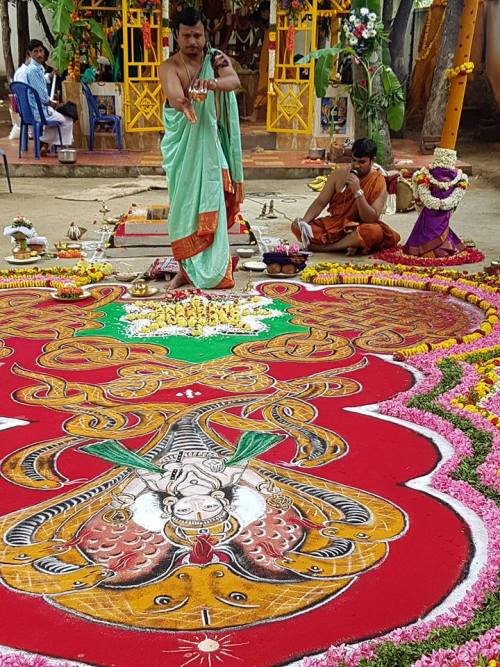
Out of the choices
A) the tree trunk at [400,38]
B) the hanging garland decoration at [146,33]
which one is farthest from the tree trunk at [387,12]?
the hanging garland decoration at [146,33]

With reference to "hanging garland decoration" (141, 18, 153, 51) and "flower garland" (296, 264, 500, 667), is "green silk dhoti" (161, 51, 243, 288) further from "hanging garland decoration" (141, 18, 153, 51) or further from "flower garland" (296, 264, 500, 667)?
"hanging garland decoration" (141, 18, 153, 51)

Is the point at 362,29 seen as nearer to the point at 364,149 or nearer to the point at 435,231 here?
the point at 364,149

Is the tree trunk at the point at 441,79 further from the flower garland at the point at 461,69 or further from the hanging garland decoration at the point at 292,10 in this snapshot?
the flower garland at the point at 461,69

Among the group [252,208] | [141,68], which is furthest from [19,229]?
[141,68]

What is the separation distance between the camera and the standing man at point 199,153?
5.27m

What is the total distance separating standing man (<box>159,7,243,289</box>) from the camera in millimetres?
5266

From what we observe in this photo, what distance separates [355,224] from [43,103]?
687 cm

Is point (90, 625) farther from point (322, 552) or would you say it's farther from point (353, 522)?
point (353, 522)

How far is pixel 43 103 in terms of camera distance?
39.3 feet

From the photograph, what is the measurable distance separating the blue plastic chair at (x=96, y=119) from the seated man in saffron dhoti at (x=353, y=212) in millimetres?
6665

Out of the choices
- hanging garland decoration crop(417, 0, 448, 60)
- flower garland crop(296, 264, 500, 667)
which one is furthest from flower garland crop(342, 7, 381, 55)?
hanging garland decoration crop(417, 0, 448, 60)

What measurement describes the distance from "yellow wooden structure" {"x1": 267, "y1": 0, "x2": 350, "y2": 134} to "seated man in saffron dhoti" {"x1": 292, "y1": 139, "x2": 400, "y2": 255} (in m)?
6.45

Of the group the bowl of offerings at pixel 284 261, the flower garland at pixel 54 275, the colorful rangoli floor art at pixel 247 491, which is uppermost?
the bowl of offerings at pixel 284 261

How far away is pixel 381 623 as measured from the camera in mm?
2297
